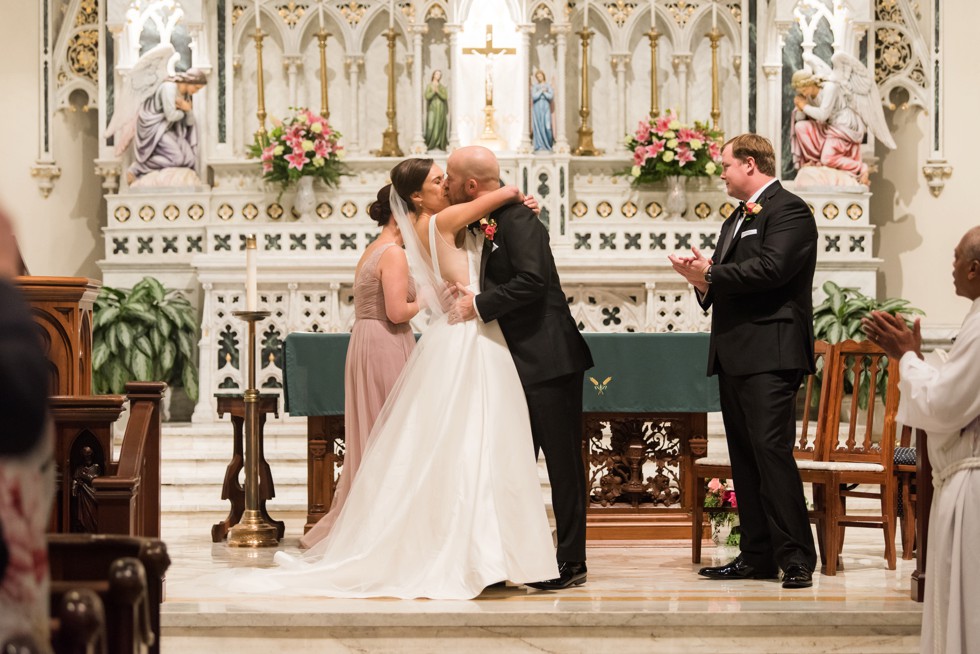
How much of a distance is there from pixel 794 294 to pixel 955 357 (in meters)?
Answer: 1.32

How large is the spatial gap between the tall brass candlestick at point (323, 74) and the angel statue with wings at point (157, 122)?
0.92 metres

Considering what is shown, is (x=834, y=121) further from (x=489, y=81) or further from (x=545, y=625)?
(x=545, y=625)

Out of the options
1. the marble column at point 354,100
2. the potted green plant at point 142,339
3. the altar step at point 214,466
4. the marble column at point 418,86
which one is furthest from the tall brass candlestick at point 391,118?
the altar step at point 214,466

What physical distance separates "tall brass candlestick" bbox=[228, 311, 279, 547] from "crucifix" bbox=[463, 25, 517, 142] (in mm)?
4169

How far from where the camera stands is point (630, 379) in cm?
608

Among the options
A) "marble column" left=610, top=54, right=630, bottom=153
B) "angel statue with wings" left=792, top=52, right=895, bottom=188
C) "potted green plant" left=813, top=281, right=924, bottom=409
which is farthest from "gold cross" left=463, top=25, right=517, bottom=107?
"potted green plant" left=813, top=281, right=924, bottom=409

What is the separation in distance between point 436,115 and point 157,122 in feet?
7.16

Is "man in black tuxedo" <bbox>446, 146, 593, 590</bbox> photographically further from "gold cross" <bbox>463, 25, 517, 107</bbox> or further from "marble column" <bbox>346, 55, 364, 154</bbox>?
"marble column" <bbox>346, 55, 364, 154</bbox>

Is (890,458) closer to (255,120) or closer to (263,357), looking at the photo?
(263,357)

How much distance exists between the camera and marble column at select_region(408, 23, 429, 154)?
10039 mm

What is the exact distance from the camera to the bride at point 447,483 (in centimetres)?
454

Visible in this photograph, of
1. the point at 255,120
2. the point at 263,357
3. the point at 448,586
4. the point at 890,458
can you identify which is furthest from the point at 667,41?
the point at 448,586

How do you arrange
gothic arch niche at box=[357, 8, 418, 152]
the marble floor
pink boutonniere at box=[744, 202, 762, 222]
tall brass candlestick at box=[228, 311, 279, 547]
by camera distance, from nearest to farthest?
the marble floor
pink boutonniere at box=[744, 202, 762, 222]
tall brass candlestick at box=[228, 311, 279, 547]
gothic arch niche at box=[357, 8, 418, 152]

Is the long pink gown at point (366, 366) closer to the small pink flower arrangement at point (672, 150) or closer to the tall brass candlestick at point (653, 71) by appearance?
the small pink flower arrangement at point (672, 150)
